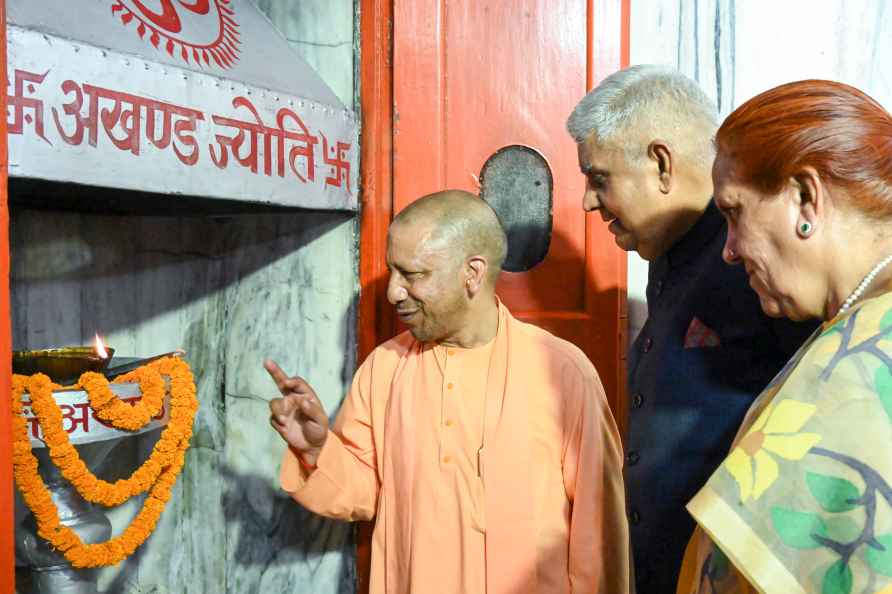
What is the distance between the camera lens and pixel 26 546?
259 cm

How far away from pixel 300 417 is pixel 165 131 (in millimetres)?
803

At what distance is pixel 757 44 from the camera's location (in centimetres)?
285

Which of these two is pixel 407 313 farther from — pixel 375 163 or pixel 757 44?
pixel 757 44

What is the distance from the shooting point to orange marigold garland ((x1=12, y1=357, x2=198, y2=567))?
2285 mm

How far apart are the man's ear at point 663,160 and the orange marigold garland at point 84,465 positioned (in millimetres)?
1534

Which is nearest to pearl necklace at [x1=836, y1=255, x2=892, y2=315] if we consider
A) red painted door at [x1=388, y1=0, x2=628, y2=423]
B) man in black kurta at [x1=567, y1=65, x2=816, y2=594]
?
man in black kurta at [x1=567, y1=65, x2=816, y2=594]

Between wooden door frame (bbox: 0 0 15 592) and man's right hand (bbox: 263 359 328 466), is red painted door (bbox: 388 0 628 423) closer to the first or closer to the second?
man's right hand (bbox: 263 359 328 466)

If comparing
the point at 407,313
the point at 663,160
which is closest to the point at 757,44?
the point at 663,160

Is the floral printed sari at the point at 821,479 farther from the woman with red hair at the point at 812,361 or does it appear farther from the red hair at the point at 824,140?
the red hair at the point at 824,140

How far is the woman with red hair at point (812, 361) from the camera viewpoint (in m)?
1.07

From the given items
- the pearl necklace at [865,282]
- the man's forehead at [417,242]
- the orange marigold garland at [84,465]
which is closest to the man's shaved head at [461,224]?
the man's forehead at [417,242]

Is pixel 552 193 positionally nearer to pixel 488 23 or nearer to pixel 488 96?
pixel 488 96

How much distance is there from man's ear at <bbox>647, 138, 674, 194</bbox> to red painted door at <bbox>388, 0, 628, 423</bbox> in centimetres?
85

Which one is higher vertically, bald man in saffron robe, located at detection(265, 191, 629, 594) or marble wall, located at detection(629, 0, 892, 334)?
marble wall, located at detection(629, 0, 892, 334)
